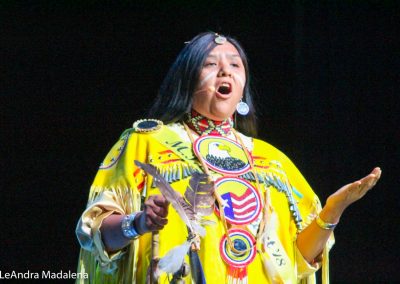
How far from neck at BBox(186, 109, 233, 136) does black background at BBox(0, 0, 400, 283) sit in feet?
2.69

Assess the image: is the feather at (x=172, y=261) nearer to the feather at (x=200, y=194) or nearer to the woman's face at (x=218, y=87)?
the feather at (x=200, y=194)

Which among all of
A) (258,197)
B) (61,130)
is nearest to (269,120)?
(61,130)

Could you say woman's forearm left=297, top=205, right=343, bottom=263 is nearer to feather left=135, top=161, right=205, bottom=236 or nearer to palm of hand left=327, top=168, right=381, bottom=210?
palm of hand left=327, top=168, right=381, bottom=210

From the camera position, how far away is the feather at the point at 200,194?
2879 mm

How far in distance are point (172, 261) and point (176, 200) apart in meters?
0.16

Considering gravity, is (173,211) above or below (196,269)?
above

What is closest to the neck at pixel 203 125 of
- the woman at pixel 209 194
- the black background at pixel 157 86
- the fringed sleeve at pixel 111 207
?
the woman at pixel 209 194

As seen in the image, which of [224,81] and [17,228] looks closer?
[224,81]

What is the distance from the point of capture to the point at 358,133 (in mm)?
4109

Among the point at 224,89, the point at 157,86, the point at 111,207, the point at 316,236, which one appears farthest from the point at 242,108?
the point at 157,86

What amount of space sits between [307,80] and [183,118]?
96 cm

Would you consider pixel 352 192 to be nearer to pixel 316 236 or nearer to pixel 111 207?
pixel 316 236

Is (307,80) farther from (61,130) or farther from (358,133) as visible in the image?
(61,130)

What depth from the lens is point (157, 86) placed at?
4102 mm
